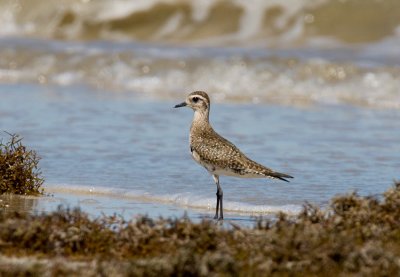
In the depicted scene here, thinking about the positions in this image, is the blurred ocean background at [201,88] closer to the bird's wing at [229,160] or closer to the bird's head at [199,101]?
the bird's wing at [229,160]

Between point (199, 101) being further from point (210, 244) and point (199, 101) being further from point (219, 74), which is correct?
point (219, 74)

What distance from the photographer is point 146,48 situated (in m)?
20.9

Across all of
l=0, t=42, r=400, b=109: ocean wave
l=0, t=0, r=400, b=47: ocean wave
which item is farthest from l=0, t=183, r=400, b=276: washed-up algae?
l=0, t=0, r=400, b=47: ocean wave

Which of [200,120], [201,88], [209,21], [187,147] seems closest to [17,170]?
[200,120]

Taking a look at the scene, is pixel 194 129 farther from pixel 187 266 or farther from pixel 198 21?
pixel 198 21

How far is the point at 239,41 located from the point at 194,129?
1300 centimetres

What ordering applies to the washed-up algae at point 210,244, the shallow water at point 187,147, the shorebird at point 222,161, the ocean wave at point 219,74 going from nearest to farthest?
the washed-up algae at point 210,244 < the shorebird at point 222,161 < the shallow water at point 187,147 < the ocean wave at point 219,74

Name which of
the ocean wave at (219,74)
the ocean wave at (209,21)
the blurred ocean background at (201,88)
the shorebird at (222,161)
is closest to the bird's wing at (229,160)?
the shorebird at (222,161)

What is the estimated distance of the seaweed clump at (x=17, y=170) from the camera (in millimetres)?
8492

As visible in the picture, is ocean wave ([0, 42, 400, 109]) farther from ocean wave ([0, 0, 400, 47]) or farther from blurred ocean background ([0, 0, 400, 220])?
ocean wave ([0, 0, 400, 47])

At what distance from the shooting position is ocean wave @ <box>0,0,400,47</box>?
2159 cm

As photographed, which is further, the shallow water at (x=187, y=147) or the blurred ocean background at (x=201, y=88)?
the blurred ocean background at (x=201, y=88)

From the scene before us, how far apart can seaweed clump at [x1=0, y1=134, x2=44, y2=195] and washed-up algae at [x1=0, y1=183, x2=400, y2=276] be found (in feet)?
5.95

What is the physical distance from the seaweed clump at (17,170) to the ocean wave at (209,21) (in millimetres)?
13174
